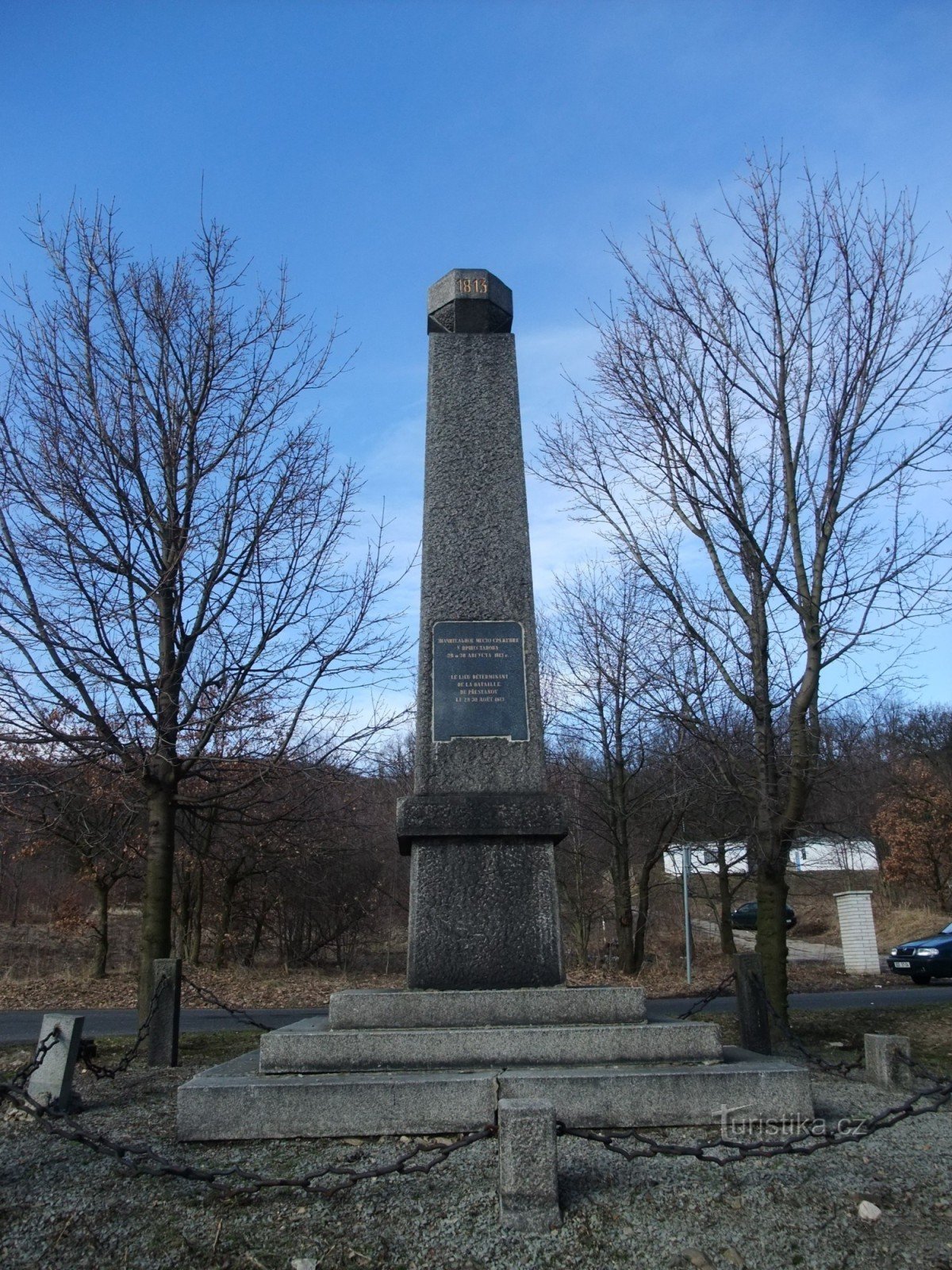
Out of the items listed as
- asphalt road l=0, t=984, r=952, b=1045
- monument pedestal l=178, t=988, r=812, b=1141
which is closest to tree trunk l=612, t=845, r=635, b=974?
asphalt road l=0, t=984, r=952, b=1045

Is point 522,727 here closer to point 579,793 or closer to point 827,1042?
point 827,1042

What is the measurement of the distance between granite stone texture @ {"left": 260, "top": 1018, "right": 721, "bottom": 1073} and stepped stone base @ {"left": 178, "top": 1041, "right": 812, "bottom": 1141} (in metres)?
0.25

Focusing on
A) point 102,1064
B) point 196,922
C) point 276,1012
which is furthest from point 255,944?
point 102,1064

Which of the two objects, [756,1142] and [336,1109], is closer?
[756,1142]

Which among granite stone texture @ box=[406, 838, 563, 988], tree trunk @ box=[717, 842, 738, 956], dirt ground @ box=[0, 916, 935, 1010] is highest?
granite stone texture @ box=[406, 838, 563, 988]

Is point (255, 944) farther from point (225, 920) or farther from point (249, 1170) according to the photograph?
point (249, 1170)

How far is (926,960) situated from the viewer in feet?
56.7

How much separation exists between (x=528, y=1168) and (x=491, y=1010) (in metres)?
1.58

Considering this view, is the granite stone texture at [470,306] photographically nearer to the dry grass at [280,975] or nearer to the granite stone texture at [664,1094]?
the granite stone texture at [664,1094]

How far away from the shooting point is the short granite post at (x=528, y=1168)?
3.22 metres

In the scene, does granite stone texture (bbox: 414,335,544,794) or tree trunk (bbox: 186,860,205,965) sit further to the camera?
tree trunk (bbox: 186,860,205,965)

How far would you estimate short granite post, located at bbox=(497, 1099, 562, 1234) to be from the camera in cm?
322

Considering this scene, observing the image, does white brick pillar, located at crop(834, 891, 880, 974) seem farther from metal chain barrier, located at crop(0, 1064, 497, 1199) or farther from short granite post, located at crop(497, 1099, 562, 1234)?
short granite post, located at crop(497, 1099, 562, 1234)

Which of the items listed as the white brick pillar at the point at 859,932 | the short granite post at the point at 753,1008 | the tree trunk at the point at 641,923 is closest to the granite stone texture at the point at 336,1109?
the short granite post at the point at 753,1008
